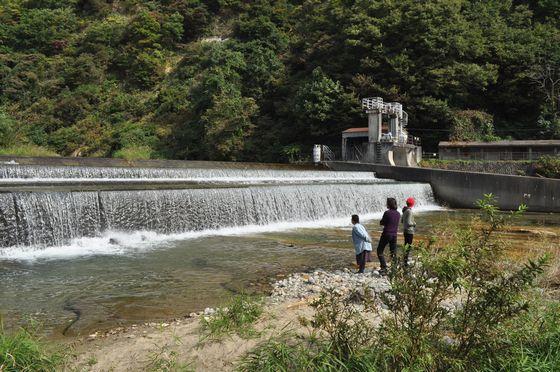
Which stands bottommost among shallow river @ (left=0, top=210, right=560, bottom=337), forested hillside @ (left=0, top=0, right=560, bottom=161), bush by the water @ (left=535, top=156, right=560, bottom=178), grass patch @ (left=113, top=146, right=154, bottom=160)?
shallow river @ (left=0, top=210, right=560, bottom=337)

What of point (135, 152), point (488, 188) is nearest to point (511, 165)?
point (488, 188)

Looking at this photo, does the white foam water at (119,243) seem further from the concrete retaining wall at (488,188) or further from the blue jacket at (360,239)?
the concrete retaining wall at (488,188)

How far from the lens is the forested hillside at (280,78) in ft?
94.2

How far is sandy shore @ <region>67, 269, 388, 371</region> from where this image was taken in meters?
4.14

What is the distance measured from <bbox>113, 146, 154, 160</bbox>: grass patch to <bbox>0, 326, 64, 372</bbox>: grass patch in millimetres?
31516

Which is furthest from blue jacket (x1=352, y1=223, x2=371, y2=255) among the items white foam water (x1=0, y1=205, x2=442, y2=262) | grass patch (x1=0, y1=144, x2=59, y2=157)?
grass patch (x1=0, y1=144, x2=59, y2=157)

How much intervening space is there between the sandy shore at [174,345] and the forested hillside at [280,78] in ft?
82.8

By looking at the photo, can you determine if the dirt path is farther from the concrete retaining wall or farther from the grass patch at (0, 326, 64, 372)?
the concrete retaining wall

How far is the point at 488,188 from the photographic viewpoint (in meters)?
18.9

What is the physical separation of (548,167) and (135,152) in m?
27.7

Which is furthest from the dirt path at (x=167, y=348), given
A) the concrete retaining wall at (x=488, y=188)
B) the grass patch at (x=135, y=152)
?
the grass patch at (x=135, y=152)

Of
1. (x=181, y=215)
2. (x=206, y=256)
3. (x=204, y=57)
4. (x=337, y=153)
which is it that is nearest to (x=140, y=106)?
(x=204, y=57)

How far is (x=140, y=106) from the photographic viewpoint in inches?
1645

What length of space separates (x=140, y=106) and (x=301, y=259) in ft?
119
